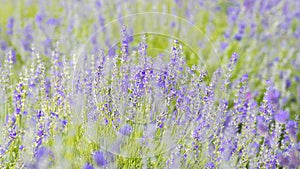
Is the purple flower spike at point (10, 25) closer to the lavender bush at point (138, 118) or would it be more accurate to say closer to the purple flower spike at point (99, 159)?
the lavender bush at point (138, 118)

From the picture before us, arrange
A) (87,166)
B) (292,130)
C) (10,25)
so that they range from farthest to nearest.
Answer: (10,25) < (292,130) < (87,166)

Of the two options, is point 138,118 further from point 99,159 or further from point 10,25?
point 10,25

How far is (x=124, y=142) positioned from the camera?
219 cm

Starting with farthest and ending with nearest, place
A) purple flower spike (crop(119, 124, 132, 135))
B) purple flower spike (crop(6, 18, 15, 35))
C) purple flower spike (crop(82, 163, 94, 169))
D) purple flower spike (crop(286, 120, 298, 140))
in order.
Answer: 1. purple flower spike (crop(6, 18, 15, 35))
2. purple flower spike (crop(286, 120, 298, 140))
3. purple flower spike (crop(119, 124, 132, 135))
4. purple flower spike (crop(82, 163, 94, 169))

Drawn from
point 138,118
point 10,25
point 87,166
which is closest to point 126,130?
point 138,118

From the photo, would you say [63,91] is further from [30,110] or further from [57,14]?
[57,14]

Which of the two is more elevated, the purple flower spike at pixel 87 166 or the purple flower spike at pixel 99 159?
the purple flower spike at pixel 99 159

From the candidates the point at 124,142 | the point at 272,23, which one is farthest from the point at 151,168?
the point at 272,23

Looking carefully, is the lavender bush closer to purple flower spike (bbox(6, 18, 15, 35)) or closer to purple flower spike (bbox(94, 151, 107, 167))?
purple flower spike (bbox(94, 151, 107, 167))

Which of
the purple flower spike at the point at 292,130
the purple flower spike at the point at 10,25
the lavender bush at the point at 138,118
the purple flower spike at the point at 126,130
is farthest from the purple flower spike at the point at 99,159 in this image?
the purple flower spike at the point at 10,25

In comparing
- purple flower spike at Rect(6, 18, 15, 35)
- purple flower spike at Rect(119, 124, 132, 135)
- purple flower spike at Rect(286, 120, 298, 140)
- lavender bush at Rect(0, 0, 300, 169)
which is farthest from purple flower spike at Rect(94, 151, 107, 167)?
purple flower spike at Rect(6, 18, 15, 35)

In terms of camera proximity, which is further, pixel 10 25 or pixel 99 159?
pixel 10 25

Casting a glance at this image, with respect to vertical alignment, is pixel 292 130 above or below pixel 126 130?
above

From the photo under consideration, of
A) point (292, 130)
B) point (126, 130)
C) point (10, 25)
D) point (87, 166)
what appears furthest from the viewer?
point (10, 25)
